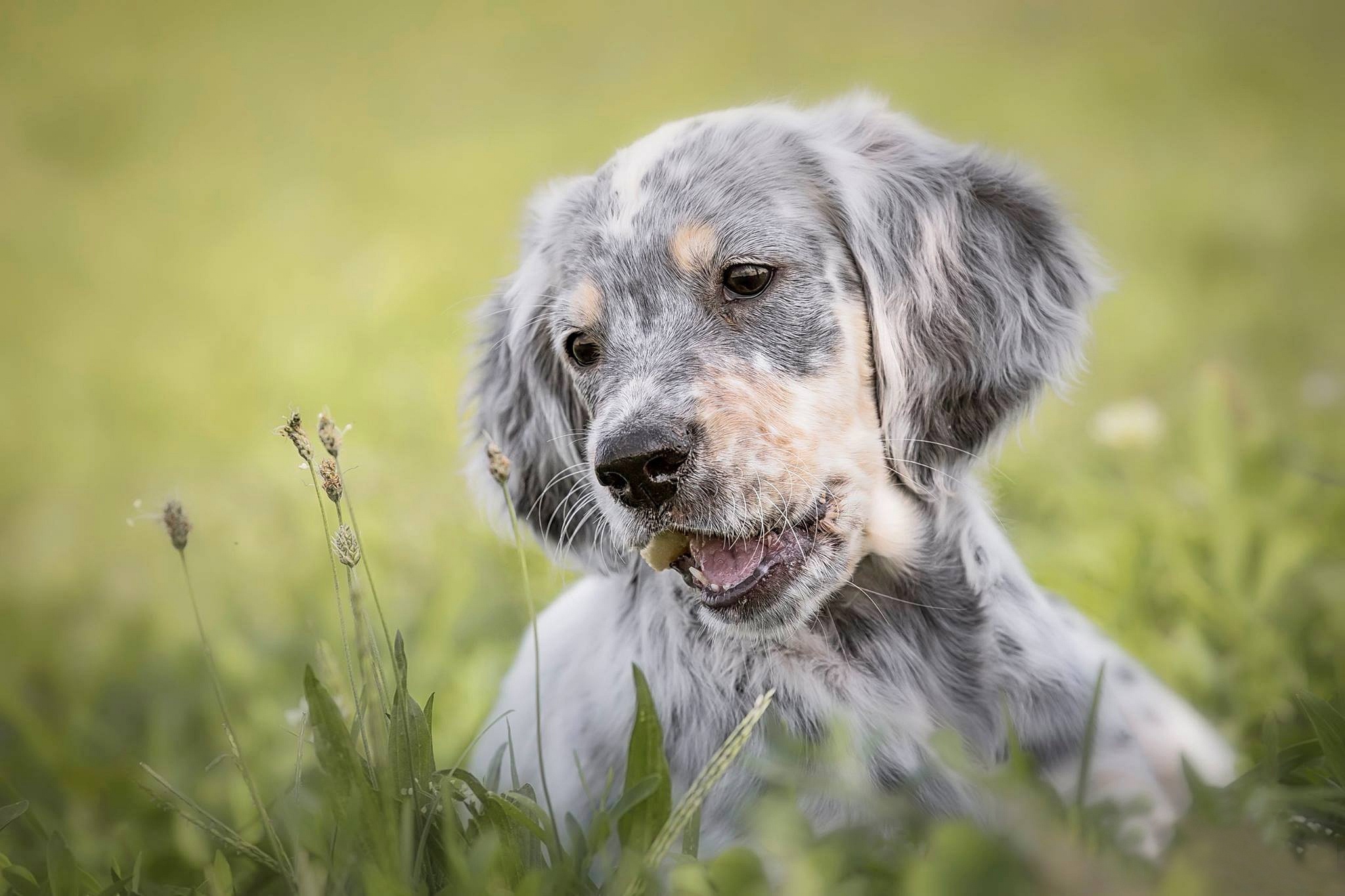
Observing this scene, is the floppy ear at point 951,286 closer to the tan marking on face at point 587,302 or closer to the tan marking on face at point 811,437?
the tan marking on face at point 811,437

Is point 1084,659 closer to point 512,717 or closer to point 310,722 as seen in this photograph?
point 512,717

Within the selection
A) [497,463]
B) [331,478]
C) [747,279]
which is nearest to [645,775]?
[497,463]

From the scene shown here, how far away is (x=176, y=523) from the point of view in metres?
1.80

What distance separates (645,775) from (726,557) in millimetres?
591

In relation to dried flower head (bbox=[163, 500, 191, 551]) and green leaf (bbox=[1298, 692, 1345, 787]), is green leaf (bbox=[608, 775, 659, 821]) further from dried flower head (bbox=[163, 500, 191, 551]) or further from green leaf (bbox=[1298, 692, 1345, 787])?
green leaf (bbox=[1298, 692, 1345, 787])

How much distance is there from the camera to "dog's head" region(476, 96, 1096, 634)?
2508 mm

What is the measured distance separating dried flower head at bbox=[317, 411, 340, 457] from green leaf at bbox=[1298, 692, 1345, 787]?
1830 mm

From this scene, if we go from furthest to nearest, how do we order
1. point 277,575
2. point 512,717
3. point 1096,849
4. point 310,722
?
point 277,575 → point 512,717 → point 310,722 → point 1096,849

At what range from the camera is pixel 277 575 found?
5.03 meters

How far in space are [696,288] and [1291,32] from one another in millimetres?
8406

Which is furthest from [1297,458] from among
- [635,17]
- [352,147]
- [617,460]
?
[352,147]

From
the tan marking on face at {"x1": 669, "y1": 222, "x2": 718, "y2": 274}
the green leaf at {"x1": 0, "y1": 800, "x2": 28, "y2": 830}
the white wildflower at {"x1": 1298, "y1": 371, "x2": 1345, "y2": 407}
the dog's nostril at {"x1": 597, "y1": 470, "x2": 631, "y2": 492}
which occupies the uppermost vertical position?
the tan marking on face at {"x1": 669, "y1": 222, "x2": 718, "y2": 274}

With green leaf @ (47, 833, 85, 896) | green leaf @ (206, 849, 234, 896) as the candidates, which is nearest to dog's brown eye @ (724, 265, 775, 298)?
green leaf @ (206, 849, 234, 896)

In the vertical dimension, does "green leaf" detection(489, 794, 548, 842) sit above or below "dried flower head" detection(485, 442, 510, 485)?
below
